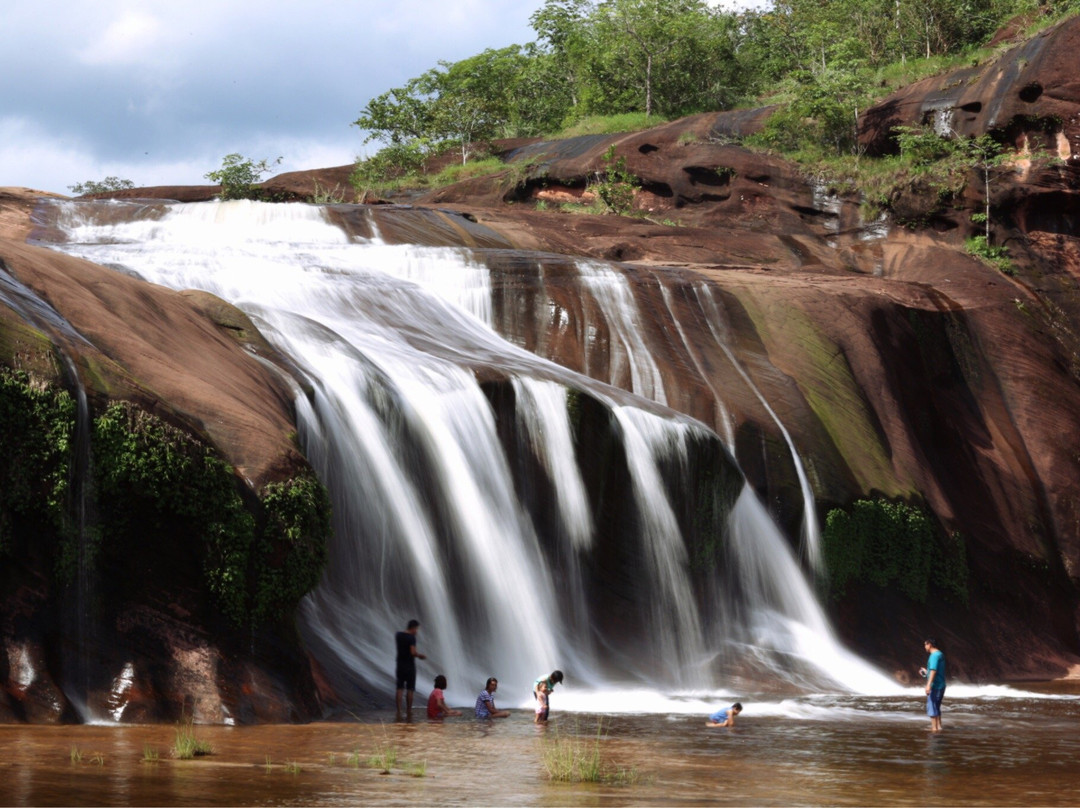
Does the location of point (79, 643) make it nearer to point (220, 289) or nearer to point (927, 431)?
point (220, 289)

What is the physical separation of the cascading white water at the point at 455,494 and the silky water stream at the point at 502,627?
0.04m

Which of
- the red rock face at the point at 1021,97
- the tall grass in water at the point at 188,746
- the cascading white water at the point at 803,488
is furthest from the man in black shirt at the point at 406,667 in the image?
the red rock face at the point at 1021,97

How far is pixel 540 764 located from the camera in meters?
11.2

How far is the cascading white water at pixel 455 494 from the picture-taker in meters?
17.7

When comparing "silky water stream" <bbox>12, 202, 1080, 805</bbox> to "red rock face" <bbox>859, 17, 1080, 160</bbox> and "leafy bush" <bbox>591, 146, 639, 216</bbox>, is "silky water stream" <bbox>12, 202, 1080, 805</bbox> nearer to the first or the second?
"leafy bush" <bbox>591, 146, 639, 216</bbox>

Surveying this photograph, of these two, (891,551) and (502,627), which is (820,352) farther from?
(502,627)

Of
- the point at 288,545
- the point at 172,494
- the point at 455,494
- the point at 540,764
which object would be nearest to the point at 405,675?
the point at 288,545

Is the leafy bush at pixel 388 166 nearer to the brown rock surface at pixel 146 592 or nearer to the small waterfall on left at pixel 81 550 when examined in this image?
the brown rock surface at pixel 146 592

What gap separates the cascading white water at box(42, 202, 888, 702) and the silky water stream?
1.7 inches

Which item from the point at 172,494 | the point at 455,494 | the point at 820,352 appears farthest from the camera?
the point at 820,352

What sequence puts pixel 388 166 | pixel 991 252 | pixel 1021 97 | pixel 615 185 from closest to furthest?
pixel 991 252 → pixel 1021 97 → pixel 615 185 → pixel 388 166

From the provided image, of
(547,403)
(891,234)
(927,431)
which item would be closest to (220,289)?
(547,403)

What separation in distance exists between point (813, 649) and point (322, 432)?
10320 mm

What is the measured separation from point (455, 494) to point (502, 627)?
2035mm
